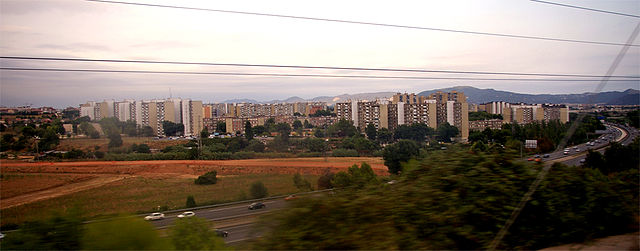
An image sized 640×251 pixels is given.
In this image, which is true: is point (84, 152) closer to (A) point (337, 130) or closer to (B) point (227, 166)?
(B) point (227, 166)

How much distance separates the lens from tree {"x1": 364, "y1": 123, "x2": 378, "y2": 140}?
10.5m

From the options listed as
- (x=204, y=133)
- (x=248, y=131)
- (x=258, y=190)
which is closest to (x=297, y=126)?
(x=248, y=131)

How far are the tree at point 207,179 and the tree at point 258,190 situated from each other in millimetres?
942

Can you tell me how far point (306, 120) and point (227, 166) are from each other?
132 inches

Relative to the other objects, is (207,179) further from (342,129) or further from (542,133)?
(542,133)

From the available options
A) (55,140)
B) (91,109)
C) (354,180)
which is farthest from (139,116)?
(354,180)

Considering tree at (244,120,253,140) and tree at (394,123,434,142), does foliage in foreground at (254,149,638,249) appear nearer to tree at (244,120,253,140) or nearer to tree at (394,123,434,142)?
tree at (394,123,434,142)

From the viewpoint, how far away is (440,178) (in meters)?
4.30

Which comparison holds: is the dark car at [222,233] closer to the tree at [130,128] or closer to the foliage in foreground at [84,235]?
the foliage in foreground at [84,235]

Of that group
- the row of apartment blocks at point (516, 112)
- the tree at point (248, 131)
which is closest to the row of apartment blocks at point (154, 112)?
the tree at point (248, 131)

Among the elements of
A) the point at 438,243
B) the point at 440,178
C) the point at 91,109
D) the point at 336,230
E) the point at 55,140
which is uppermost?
the point at 91,109

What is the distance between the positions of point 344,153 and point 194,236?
20.6ft

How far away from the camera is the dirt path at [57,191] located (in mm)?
5355

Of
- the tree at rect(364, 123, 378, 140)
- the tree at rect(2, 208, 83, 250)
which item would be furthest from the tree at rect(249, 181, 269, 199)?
the tree at rect(364, 123, 378, 140)
